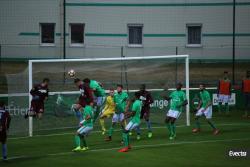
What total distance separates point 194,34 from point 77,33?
7177 millimetres

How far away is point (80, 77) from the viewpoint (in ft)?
102

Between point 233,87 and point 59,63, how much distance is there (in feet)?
36.8

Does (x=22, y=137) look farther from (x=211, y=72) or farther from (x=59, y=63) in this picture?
→ (x=211, y=72)

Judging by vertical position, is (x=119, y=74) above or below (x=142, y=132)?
above

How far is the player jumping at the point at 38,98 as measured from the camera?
28594 millimetres

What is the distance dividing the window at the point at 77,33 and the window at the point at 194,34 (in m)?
6.53

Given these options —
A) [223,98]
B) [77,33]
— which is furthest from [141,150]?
[77,33]

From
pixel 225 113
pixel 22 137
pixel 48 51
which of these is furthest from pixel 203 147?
pixel 48 51

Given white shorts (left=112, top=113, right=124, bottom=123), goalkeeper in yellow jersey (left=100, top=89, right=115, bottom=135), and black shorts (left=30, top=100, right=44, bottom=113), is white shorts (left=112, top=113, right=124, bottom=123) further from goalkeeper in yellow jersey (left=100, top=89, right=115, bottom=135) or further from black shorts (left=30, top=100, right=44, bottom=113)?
black shorts (left=30, top=100, right=44, bottom=113)

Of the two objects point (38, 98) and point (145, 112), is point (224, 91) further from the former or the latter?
point (38, 98)

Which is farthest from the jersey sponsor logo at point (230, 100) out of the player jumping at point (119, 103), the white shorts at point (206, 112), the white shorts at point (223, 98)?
the player jumping at point (119, 103)

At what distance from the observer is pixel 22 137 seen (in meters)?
28.1

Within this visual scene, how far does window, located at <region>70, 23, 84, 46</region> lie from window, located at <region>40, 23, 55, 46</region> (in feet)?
3.78

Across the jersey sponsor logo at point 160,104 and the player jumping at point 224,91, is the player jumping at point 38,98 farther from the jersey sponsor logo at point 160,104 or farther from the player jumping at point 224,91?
the player jumping at point 224,91
